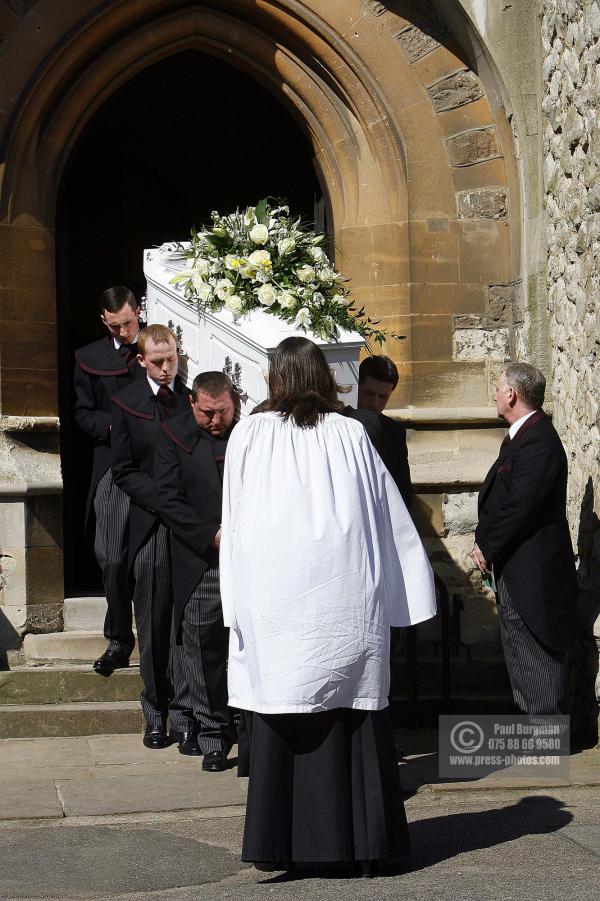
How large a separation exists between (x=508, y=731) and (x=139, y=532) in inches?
76.5

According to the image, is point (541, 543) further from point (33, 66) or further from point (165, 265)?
point (33, 66)

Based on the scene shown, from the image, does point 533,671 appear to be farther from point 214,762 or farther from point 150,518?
point 150,518

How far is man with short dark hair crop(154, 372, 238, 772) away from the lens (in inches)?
236

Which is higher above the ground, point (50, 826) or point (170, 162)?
point (170, 162)

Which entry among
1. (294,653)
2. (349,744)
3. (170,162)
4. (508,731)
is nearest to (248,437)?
(294,653)

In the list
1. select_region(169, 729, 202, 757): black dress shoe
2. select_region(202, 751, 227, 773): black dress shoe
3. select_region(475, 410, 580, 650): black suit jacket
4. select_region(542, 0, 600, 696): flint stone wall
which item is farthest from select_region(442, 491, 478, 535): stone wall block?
select_region(202, 751, 227, 773): black dress shoe

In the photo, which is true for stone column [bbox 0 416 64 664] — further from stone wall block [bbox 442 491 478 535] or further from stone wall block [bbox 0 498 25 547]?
stone wall block [bbox 442 491 478 535]

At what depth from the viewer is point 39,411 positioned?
25.1 feet

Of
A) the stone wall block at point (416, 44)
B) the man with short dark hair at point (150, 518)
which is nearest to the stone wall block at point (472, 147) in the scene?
the stone wall block at point (416, 44)

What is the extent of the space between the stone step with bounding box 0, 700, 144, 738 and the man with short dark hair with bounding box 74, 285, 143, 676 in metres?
0.23

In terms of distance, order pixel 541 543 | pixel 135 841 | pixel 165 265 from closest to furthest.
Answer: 1. pixel 135 841
2. pixel 541 543
3. pixel 165 265

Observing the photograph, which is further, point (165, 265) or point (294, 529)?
point (165, 265)

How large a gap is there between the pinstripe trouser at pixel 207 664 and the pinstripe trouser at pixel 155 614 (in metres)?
0.19

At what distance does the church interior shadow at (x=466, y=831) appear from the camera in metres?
4.38
